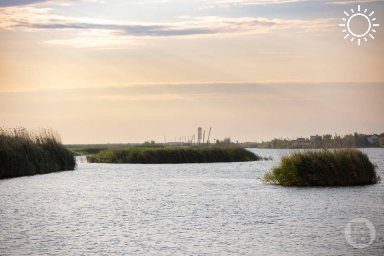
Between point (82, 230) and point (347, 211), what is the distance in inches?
395

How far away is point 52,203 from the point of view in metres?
30.8

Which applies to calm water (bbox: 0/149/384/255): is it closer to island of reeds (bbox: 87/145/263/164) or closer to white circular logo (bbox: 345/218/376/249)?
white circular logo (bbox: 345/218/376/249)

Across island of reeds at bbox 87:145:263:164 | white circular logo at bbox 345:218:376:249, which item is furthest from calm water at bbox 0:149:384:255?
island of reeds at bbox 87:145:263:164

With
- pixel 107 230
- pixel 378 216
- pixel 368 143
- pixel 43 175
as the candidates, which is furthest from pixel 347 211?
pixel 368 143

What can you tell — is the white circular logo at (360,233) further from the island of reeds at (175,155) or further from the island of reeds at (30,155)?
the island of reeds at (175,155)

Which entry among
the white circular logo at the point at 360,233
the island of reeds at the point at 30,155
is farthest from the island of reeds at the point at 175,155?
the white circular logo at the point at 360,233

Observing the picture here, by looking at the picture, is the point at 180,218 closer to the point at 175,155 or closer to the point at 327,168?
the point at 327,168

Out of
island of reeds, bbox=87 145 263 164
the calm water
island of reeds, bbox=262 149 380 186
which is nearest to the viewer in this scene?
the calm water

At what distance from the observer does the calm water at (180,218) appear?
19.1m

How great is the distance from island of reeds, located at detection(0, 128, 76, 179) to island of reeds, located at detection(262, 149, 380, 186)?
54.4ft

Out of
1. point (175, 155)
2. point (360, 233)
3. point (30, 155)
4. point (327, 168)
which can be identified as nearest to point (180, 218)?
point (360, 233)

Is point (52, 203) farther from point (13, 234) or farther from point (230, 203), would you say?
point (13, 234)

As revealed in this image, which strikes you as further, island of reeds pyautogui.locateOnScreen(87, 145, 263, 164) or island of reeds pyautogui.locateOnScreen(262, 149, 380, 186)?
island of reeds pyautogui.locateOnScreen(87, 145, 263, 164)

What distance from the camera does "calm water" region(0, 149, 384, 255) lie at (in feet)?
62.6
